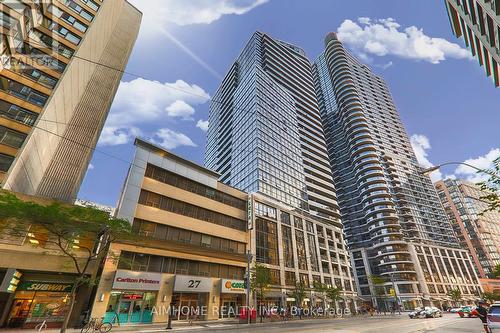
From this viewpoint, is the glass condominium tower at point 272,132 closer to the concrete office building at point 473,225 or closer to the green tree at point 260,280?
the green tree at point 260,280

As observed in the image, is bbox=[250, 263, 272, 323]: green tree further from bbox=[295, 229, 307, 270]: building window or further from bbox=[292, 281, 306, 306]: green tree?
bbox=[295, 229, 307, 270]: building window

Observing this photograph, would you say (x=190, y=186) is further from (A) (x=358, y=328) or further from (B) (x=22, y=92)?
(A) (x=358, y=328)

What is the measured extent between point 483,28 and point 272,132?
51260 mm

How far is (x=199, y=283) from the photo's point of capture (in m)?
29.3

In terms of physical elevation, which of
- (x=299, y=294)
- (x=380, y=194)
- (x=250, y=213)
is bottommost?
(x=299, y=294)

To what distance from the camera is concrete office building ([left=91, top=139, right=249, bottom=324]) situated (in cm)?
2466

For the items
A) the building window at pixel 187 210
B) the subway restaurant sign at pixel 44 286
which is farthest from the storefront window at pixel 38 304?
the building window at pixel 187 210

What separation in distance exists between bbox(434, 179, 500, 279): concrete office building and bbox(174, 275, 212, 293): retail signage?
440 feet

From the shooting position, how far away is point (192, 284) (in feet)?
94.1

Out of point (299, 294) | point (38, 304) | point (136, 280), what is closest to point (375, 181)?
point (299, 294)

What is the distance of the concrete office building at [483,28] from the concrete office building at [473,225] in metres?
119

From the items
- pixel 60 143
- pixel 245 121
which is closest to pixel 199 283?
pixel 60 143

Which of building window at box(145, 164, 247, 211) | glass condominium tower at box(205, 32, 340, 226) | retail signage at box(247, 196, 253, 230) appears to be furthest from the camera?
glass condominium tower at box(205, 32, 340, 226)

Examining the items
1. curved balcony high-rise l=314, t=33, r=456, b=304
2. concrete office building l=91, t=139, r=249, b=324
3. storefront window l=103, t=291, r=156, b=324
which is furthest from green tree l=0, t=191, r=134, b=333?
curved balcony high-rise l=314, t=33, r=456, b=304
